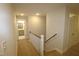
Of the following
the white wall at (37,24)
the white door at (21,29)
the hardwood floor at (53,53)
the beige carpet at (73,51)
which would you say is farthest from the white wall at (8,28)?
the beige carpet at (73,51)

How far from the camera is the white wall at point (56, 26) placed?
1468mm

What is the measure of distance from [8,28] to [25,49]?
0.42 metres

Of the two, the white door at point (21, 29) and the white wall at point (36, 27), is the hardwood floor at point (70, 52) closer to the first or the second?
the white wall at point (36, 27)

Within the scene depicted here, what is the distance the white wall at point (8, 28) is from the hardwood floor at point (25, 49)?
9cm

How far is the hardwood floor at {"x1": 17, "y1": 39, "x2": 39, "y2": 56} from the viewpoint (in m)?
1.50

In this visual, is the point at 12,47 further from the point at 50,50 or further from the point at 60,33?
the point at 60,33

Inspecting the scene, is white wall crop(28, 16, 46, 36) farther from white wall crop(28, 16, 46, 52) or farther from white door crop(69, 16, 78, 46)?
white door crop(69, 16, 78, 46)

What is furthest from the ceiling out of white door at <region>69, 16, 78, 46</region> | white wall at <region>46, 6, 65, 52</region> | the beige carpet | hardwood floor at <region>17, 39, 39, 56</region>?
the beige carpet

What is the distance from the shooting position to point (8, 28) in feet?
4.81

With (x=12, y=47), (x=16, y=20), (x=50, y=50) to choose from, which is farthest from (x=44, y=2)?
(x=12, y=47)

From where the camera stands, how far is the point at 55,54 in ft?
4.85

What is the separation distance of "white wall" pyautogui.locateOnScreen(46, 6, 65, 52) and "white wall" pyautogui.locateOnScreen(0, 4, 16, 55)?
1.79 ft

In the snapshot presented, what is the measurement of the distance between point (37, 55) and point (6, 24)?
67cm

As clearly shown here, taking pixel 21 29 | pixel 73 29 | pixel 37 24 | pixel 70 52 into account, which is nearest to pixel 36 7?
pixel 37 24
